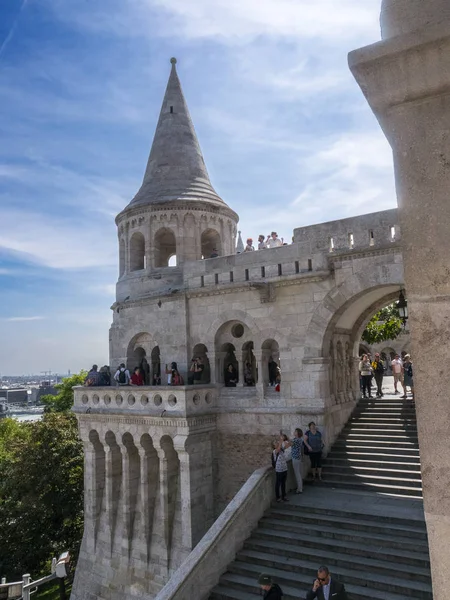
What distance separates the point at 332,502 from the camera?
11.4 meters

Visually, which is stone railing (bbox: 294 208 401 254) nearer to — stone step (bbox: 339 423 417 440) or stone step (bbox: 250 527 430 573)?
stone step (bbox: 339 423 417 440)

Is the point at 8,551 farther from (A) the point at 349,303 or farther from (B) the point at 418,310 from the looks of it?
(B) the point at 418,310

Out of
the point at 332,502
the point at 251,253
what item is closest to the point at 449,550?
the point at 332,502

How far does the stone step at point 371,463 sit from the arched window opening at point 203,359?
491 cm

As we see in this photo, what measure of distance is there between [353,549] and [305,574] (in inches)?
41.6

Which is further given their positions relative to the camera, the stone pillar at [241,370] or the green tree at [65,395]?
the green tree at [65,395]

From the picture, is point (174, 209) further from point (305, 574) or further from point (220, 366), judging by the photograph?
point (305, 574)

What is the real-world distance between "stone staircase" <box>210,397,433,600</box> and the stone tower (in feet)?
13.0

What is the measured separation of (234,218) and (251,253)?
4.94m

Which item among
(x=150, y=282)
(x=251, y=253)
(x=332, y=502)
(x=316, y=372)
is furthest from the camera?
(x=150, y=282)

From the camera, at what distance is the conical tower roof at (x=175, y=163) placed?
18.6 m

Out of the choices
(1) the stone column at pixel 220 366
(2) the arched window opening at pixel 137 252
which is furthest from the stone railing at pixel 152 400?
(2) the arched window opening at pixel 137 252

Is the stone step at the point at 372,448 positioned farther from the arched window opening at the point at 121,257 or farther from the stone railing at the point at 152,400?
the arched window opening at the point at 121,257

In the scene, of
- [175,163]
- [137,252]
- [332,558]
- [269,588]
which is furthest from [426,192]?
[175,163]
